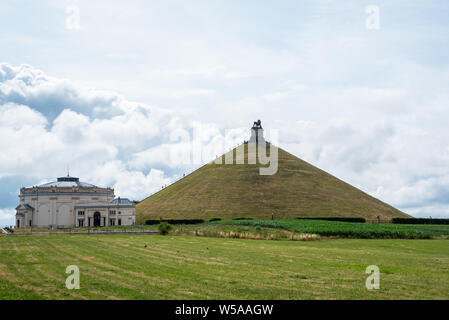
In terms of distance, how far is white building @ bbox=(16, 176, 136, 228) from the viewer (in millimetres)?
88625

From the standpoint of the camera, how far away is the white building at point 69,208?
8862 cm

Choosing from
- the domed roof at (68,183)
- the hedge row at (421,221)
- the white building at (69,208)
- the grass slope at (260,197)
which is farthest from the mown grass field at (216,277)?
the domed roof at (68,183)

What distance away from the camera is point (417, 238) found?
51.8m

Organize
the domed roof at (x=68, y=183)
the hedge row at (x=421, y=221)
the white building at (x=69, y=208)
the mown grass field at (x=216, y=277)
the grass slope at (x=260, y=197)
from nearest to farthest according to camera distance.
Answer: the mown grass field at (x=216, y=277), the hedge row at (x=421, y=221), the white building at (x=69, y=208), the domed roof at (x=68, y=183), the grass slope at (x=260, y=197)

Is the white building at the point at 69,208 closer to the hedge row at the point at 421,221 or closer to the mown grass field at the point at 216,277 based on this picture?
the hedge row at the point at 421,221

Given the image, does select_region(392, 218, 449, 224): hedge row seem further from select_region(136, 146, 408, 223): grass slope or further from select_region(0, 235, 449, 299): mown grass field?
select_region(0, 235, 449, 299): mown grass field

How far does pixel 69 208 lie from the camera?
91750 millimetres

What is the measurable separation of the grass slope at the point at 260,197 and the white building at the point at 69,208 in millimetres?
11181

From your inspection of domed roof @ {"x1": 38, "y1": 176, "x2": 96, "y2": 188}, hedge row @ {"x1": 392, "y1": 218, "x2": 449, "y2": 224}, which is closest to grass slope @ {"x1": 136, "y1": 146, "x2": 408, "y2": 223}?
hedge row @ {"x1": 392, "y1": 218, "x2": 449, "y2": 224}

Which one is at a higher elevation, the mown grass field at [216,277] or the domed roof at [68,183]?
the domed roof at [68,183]
